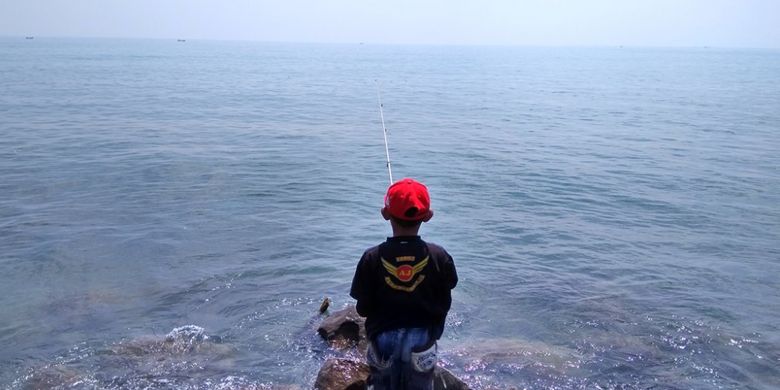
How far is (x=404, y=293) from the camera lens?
13.2ft

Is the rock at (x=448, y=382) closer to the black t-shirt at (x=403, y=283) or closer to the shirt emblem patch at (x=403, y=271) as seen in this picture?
the black t-shirt at (x=403, y=283)

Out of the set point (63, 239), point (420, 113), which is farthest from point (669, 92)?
point (63, 239)

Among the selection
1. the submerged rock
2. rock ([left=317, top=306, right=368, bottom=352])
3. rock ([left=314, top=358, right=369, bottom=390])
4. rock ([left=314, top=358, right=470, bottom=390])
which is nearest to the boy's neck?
the submerged rock

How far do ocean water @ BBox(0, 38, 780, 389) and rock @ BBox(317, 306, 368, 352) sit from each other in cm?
19

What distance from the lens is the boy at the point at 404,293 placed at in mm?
3963

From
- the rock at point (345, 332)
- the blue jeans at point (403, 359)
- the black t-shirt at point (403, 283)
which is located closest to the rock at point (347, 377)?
the rock at point (345, 332)

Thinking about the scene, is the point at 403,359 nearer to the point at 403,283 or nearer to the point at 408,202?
the point at 403,283

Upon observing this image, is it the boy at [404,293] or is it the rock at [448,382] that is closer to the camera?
the boy at [404,293]

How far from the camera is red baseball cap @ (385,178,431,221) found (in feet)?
12.8

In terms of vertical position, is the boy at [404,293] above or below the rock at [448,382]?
above

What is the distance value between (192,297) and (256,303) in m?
0.95

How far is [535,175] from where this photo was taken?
18469mm

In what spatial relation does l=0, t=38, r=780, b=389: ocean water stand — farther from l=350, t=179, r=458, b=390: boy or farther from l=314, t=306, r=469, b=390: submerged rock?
l=350, t=179, r=458, b=390: boy

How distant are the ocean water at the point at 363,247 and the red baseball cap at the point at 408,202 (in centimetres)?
378
